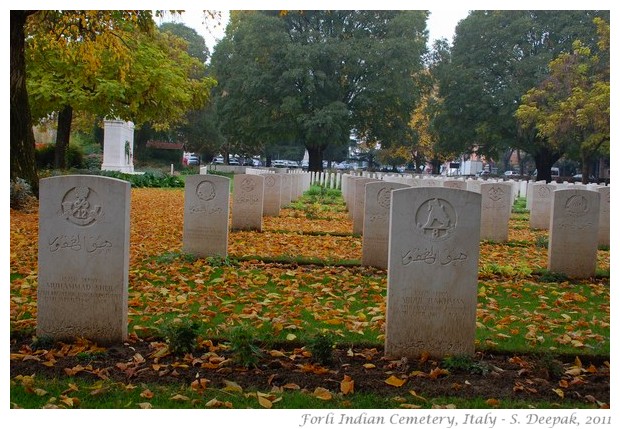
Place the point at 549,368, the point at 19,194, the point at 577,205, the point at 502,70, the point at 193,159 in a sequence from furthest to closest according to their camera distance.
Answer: the point at 193,159, the point at 502,70, the point at 19,194, the point at 577,205, the point at 549,368

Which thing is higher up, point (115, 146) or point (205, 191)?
point (115, 146)

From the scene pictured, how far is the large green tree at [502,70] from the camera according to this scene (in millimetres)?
42000

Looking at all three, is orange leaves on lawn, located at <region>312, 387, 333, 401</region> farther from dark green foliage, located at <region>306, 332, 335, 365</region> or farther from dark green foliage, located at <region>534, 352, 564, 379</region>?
dark green foliage, located at <region>534, 352, 564, 379</region>

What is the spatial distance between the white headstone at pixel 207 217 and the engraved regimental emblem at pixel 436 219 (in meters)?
5.06

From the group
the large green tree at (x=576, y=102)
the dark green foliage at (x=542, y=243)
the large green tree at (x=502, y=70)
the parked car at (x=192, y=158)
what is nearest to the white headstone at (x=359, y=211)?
the dark green foliage at (x=542, y=243)

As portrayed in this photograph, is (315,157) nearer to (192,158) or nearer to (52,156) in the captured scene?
(52,156)

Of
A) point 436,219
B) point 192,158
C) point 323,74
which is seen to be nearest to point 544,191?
point 436,219

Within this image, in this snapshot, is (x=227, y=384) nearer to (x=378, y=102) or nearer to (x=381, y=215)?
(x=381, y=215)

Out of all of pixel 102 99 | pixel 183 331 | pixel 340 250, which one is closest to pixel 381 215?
pixel 340 250

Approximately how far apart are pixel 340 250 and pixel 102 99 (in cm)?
1365

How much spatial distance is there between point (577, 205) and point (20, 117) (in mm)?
12035

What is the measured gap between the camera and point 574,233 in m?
9.80

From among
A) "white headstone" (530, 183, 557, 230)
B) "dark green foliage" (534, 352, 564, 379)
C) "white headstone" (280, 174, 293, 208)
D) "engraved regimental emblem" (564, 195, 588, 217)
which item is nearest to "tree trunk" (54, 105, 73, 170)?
"white headstone" (280, 174, 293, 208)

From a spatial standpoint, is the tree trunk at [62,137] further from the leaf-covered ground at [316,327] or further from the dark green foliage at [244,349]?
the dark green foliage at [244,349]
